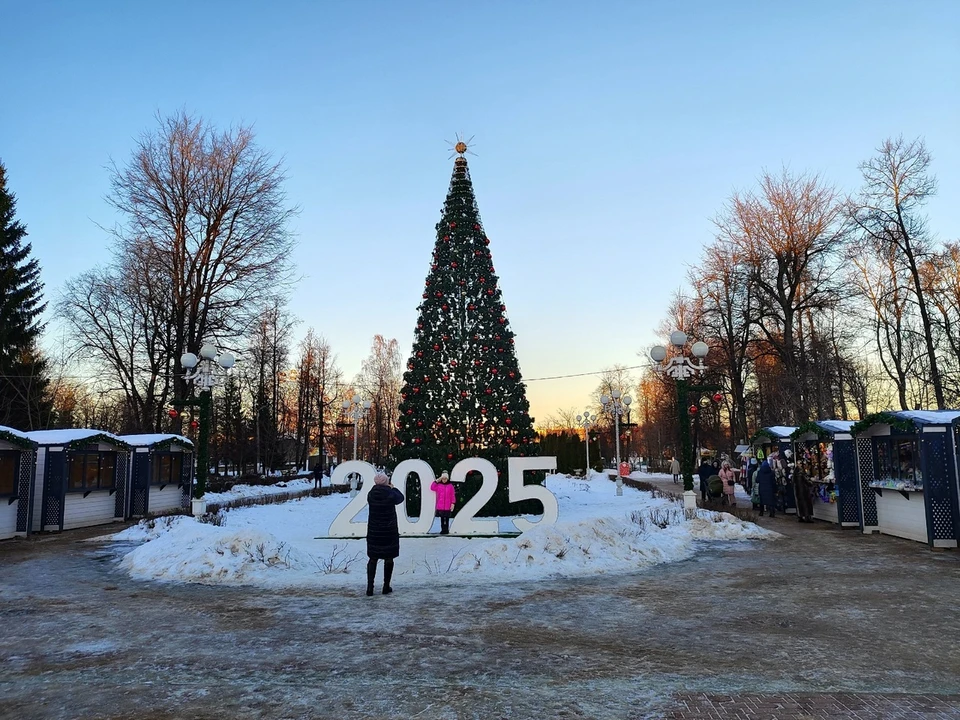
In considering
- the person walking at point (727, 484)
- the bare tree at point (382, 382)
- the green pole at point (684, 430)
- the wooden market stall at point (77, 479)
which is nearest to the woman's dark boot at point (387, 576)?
the green pole at point (684, 430)

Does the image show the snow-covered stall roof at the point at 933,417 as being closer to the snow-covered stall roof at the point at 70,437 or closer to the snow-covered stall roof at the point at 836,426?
the snow-covered stall roof at the point at 836,426

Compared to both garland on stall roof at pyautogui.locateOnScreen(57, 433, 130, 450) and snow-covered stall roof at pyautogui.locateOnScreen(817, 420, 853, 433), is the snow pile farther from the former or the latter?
snow-covered stall roof at pyautogui.locateOnScreen(817, 420, 853, 433)

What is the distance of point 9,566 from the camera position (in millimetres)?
11219

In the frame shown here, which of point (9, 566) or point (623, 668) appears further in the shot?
point (9, 566)

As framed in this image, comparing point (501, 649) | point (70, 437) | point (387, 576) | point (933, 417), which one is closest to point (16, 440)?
point (70, 437)

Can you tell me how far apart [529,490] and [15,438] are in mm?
11660

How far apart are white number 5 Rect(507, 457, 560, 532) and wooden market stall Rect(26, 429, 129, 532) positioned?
11.5 metres

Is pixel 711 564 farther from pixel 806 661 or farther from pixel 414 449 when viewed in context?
pixel 414 449

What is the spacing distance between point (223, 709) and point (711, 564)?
27.8 feet

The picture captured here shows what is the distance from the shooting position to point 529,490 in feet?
42.8

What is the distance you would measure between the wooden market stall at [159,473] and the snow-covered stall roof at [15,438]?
4.01 meters

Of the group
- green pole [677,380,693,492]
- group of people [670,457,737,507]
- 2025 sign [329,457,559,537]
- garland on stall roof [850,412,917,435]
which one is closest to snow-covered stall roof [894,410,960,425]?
garland on stall roof [850,412,917,435]

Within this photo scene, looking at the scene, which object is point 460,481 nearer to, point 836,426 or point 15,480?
point 836,426

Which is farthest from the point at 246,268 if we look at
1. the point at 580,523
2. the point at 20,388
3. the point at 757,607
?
the point at 757,607
